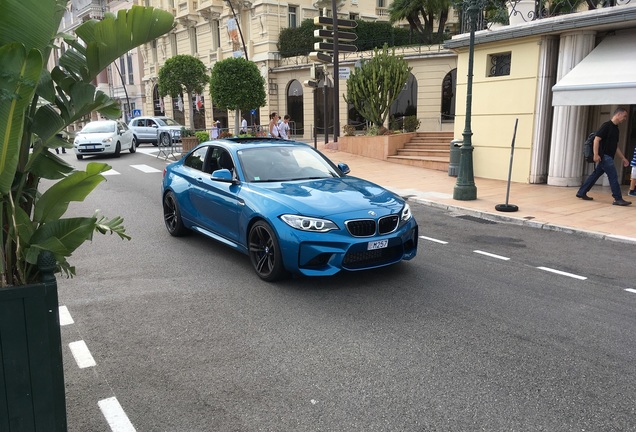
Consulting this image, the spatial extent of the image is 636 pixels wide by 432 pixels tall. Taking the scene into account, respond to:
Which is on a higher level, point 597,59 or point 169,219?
point 597,59

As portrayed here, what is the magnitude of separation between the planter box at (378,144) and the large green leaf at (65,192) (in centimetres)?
1739

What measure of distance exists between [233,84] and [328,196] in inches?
610

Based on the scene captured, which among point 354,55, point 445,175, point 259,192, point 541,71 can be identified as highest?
point 354,55

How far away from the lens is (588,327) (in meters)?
4.80

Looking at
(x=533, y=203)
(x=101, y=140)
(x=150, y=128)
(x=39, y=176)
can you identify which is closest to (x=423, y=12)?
(x=150, y=128)

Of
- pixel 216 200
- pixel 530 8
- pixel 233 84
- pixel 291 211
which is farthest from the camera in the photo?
pixel 233 84

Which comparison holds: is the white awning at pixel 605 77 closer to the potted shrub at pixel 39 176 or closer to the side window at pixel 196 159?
the side window at pixel 196 159

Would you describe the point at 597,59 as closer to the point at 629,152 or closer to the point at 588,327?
the point at 629,152

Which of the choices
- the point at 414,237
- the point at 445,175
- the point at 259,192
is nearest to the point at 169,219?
the point at 259,192

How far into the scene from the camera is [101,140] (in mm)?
21719

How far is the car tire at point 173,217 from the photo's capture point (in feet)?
26.5

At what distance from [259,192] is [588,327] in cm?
365

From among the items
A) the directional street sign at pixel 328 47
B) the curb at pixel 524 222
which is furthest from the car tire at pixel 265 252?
the directional street sign at pixel 328 47

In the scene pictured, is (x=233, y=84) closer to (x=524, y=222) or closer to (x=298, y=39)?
(x=524, y=222)
